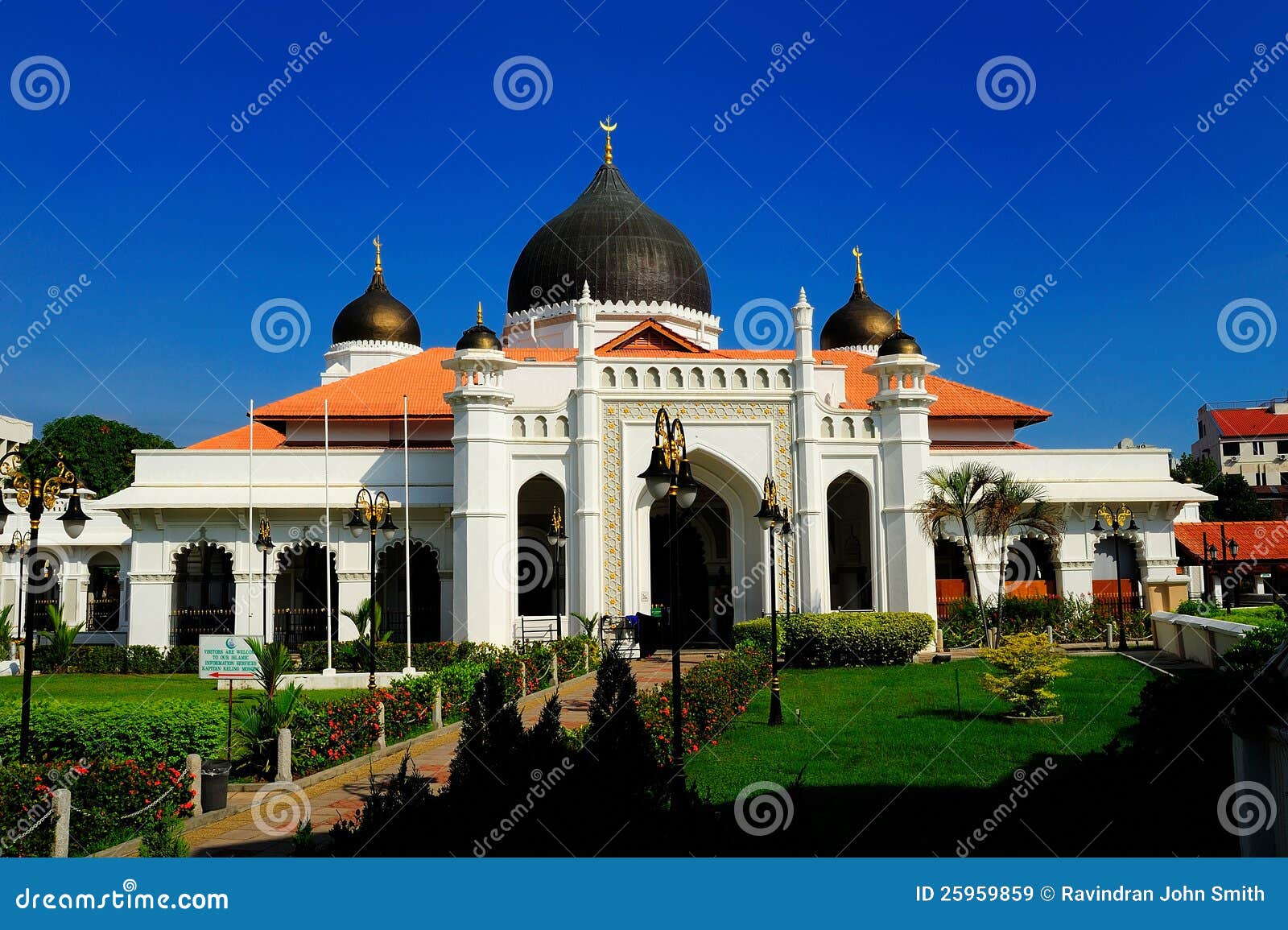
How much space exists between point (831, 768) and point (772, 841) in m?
4.59

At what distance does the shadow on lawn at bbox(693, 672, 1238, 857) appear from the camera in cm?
738

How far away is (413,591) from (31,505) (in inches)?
691

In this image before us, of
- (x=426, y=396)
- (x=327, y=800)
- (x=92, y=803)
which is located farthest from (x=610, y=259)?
(x=92, y=803)

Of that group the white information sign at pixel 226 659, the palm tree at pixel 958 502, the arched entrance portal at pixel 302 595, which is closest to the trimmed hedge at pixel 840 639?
the palm tree at pixel 958 502

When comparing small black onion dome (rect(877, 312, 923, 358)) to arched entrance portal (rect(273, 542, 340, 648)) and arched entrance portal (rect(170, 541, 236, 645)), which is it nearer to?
arched entrance portal (rect(273, 542, 340, 648))

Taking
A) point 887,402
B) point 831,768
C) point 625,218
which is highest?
point 625,218

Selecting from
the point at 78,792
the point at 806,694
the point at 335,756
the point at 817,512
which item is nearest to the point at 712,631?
the point at 817,512

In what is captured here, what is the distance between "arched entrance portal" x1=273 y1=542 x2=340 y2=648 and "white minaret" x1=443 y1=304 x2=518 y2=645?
415 cm

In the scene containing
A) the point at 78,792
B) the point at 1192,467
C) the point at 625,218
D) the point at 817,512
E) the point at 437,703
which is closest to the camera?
the point at 78,792

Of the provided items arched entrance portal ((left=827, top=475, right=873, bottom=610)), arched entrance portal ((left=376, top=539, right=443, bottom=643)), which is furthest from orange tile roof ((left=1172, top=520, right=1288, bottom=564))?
arched entrance portal ((left=376, top=539, right=443, bottom=643))

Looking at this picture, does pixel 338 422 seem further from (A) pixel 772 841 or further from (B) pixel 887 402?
(A) pixel 772 841

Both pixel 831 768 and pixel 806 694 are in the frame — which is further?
pixel 806 694

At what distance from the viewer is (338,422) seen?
97.3 ft

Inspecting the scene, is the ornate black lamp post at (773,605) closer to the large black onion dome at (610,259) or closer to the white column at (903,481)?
the white column at (903,481)
